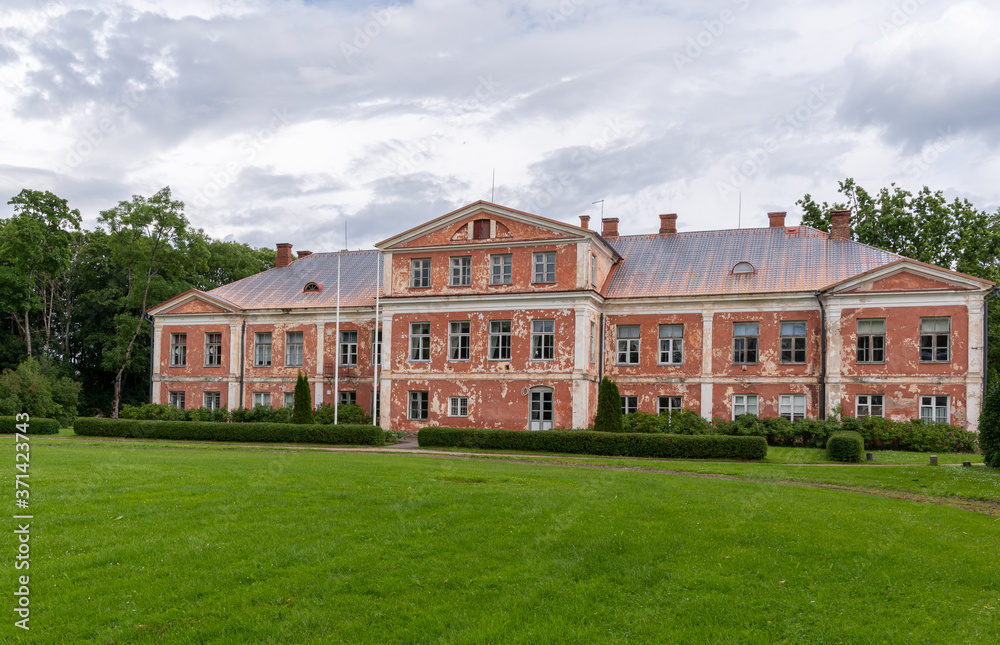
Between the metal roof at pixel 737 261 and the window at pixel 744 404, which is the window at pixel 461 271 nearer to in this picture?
the metal roof at pixel 737 261

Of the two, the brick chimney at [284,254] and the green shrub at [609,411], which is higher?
the brick chimney at [284,254]

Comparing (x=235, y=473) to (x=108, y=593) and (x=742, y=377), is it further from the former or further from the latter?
(x=742, y=377)

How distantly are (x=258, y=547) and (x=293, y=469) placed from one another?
24.9 ft

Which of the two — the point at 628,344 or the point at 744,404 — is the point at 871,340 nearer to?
the point at 744,404

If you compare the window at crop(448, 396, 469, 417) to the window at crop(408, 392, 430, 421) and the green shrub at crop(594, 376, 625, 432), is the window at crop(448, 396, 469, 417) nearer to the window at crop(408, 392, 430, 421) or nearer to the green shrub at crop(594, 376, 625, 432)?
the window at crop(408, 392, 430, 421)

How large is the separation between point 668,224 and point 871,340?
1215 cm

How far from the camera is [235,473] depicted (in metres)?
15.8

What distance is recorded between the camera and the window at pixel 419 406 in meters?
35.2

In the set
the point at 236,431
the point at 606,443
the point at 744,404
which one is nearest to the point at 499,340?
the point at 606,443

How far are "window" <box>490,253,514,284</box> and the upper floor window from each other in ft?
12.7

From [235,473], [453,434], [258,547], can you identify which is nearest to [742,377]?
[453,434]

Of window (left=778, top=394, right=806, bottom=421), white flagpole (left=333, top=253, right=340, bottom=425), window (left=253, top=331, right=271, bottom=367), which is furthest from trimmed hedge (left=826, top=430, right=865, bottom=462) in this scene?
window (left=253, top=331, right=271, bottom=367)

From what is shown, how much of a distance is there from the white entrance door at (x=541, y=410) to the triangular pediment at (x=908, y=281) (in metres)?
12.6

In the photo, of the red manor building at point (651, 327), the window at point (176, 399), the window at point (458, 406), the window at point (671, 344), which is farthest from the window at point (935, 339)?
the window at point (176, 399)
